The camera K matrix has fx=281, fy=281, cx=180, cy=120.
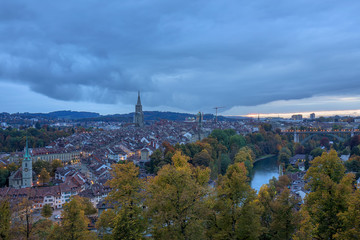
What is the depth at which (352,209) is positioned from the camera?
5.75 metres

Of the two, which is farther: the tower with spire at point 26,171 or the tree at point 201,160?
the tree at point 201,160

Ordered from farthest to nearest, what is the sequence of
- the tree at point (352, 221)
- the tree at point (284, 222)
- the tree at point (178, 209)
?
the tree at point (284, 222), the tree at point (178, 209), the tree at point (352, 221)

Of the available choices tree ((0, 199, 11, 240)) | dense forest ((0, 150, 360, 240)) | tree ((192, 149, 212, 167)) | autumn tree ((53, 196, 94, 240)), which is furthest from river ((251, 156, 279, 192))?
tree ((0, 199, 11, 240))

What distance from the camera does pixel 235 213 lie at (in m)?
7.57

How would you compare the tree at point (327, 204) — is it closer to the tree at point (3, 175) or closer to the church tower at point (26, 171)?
the church tower at point (26, 171)

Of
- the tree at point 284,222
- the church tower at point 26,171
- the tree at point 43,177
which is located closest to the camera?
the tree at point 284,222

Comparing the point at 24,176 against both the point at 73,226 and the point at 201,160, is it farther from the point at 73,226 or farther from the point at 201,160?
the point at 73,226

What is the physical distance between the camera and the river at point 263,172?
1016 inches

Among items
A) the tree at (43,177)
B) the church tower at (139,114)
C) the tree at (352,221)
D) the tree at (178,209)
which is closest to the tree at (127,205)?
the tree at (178,209)

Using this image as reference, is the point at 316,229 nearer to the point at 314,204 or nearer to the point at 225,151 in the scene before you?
the point at 314,204

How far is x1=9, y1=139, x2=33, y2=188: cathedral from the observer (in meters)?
22.3

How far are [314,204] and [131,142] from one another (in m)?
41.4

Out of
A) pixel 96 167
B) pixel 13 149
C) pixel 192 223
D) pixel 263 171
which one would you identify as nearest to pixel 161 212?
pixel 192 223

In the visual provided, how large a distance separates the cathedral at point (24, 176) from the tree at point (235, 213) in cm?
1939
